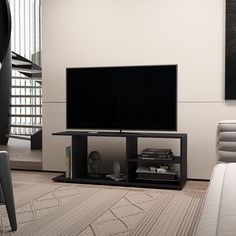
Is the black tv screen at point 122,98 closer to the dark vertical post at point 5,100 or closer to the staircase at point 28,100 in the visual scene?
the staircase at point 28,100

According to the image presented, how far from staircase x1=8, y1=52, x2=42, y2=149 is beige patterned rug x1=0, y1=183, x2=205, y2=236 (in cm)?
175

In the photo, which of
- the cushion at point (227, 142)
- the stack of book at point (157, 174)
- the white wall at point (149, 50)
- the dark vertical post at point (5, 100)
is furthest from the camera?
the dark vertical post at point (5, 100)

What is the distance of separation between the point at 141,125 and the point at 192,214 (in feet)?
4.53

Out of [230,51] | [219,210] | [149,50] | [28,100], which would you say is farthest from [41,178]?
[219,210]

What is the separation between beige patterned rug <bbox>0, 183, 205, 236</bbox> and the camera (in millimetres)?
2463

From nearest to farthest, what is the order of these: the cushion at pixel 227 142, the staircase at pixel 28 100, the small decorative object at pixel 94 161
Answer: the cushion at pixel 227 142
the small decorative object at pixel 94 161
the staircase at pixel 28 100

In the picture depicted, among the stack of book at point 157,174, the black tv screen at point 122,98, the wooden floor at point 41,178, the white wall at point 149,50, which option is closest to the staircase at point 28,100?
the white wall at point 149,50

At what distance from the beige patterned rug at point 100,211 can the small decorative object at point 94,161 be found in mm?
448

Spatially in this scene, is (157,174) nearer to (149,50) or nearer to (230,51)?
(149,50)

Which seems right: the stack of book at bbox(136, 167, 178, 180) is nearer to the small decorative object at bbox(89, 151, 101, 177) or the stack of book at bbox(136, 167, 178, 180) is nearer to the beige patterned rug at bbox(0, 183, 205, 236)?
the beige patterned rug at bbox(0, 183, 205, 236)

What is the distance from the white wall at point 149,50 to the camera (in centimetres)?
400

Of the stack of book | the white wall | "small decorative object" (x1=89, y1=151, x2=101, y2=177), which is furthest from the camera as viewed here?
"small decorative object" (x1=89, y1=151, x2=101, y2=177)

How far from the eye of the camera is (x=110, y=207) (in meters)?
3.00

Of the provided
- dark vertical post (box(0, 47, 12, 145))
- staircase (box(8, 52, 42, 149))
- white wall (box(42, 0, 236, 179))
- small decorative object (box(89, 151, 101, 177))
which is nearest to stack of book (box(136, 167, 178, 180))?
white wall (box(42, 0, 236, 179))
